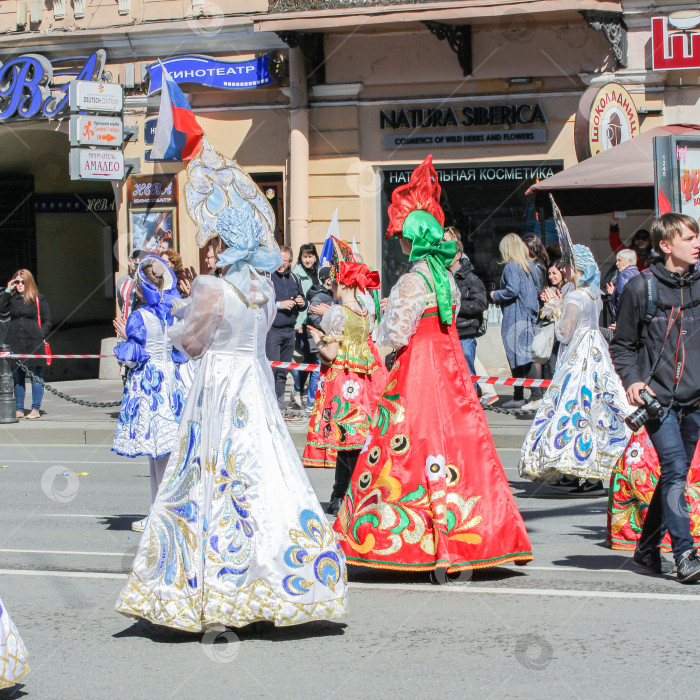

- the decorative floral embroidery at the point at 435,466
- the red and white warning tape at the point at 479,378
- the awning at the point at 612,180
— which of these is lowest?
the decorative floral embroidery at the point at 435,466

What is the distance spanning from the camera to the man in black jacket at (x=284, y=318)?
14.0m

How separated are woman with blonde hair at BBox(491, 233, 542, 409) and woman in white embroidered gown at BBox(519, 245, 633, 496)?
430 centimetres

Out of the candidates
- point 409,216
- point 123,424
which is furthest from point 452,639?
point 123,424

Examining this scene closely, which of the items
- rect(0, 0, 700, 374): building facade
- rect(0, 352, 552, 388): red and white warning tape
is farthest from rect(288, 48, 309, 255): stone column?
rect(0, 352, 552, 388): red and white warning tape

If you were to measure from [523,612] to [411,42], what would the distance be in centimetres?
1335

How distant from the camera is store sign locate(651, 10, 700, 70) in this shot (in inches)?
629

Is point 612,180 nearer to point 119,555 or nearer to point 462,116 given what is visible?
point 462,116

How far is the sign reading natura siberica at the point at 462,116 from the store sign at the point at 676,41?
1766 mm


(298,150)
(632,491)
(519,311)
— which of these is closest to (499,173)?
(298,150)

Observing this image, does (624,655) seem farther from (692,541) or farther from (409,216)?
(409,216)

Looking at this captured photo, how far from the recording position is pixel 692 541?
6.00 metres

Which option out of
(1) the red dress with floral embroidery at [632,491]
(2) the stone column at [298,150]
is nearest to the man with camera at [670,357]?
(1) the red dress with floral embroidery at [632,491]

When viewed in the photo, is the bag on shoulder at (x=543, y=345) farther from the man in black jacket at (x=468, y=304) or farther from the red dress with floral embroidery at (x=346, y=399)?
the red dress with floral embroidery at (x=346, y=399)

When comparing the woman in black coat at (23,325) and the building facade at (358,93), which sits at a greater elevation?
the building facade at (358,93)
